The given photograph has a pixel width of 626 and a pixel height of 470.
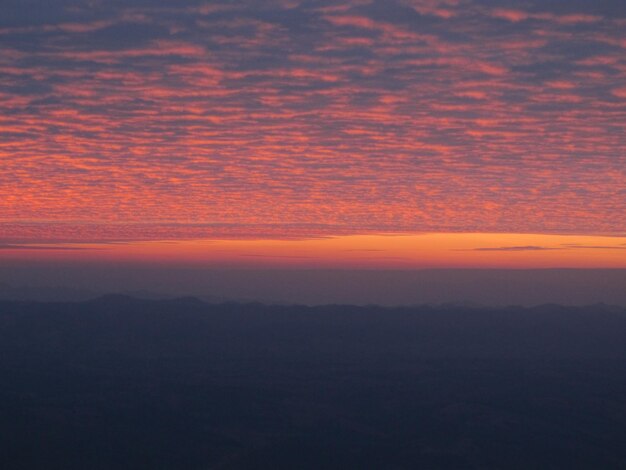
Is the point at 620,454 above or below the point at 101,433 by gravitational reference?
below

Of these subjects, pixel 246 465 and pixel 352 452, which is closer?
pixel 246 465

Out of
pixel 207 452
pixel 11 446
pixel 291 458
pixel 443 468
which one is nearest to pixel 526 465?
pixel 443 468

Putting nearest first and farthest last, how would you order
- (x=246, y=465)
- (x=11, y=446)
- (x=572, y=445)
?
(x=246, y=465), (x=11, y=446), (x=572, y=445)

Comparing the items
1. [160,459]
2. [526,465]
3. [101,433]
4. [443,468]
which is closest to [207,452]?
[160,459]

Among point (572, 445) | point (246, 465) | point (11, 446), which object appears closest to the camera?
point (246, 465)

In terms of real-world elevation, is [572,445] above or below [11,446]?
below

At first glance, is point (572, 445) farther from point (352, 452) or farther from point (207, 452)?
point (207, 452)

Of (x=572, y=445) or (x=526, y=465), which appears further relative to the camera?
(x=572, y=445)

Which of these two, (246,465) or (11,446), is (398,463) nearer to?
(246,465)
